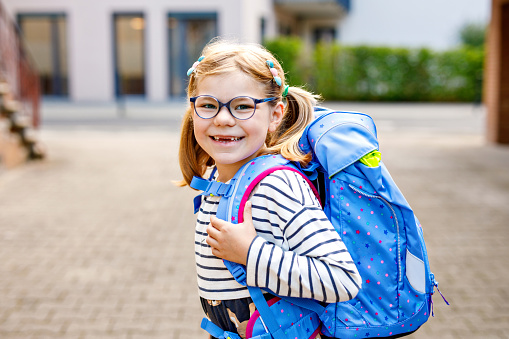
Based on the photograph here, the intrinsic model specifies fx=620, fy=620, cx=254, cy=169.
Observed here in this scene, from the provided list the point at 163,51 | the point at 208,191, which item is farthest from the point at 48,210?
the point at 163,51

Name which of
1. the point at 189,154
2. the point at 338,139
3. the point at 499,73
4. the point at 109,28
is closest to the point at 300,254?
the point at 338,139

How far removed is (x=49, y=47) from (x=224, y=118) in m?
23.9

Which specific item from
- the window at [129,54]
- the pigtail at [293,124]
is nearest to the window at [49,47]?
the window at [129,54]

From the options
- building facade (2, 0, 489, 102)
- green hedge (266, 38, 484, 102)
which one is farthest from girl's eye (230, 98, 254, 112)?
green hedge (266, 38, 484, 102)

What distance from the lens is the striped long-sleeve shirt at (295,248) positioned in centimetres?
158

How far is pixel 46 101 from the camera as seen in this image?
23594 mm

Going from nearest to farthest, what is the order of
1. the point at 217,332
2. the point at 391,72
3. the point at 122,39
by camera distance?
the point at 217,332
the point at 122,39
the point at 391,72

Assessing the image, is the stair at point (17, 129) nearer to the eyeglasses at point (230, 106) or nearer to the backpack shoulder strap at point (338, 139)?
the eyeglasses at point (230, 106)

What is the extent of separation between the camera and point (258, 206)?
1650 mm

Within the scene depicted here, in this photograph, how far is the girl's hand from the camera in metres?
1.61

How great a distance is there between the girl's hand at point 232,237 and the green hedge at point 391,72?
22583 millimetres

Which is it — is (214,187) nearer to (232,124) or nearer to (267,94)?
(232,124)

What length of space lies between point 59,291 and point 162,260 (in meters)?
0.99

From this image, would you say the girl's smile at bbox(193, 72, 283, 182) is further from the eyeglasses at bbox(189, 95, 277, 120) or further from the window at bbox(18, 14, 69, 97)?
the window at bbox(18, 14, 69, 97)
